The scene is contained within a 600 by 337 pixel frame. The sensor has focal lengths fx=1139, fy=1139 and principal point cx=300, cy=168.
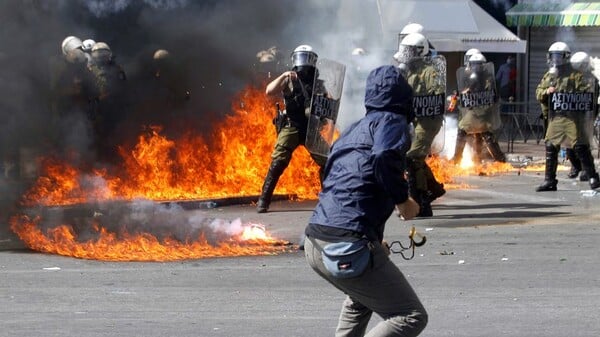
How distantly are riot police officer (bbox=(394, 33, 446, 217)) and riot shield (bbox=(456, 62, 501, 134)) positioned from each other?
483cm

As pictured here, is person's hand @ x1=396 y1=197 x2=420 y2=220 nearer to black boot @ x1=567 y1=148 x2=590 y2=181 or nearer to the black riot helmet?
the black riot helmet

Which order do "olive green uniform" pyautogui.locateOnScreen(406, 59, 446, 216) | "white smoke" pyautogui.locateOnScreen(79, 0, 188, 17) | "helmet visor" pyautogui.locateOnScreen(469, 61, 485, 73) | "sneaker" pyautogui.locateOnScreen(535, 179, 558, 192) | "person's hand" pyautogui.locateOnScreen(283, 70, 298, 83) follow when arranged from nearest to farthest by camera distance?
"person's hand" pyautogui.locateOnScreen(283, 70, 298, 83)
"olive green uniform" pyautogui.locateOnScreen(406, 59, 446, 216)
"white smoke" pyautogui.locateOnScreen(79, 0, 188, 17)
"sneaker" pyautogui.locateOnScreen(535, 179, 558, 192)
"helmet visor" pyautogui.locateOnScreen(469, 61, 485, 73)

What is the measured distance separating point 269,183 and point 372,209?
6.75 m

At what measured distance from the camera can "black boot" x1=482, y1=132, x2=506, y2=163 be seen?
1631 centimetres

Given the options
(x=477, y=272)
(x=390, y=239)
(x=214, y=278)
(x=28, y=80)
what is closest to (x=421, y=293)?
(x=477, y=272)

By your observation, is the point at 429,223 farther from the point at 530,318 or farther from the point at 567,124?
the point at 530,318

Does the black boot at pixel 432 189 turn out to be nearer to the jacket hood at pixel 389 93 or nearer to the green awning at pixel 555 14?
the jacket hood at pixel 389 93

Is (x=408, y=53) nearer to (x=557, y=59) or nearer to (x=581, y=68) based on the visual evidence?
(x=557, y=59)

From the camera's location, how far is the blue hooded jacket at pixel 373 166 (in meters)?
4.68

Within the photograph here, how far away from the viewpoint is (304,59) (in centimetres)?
1050

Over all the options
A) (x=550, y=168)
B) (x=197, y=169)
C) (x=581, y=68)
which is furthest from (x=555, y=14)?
(x=197, y=169)

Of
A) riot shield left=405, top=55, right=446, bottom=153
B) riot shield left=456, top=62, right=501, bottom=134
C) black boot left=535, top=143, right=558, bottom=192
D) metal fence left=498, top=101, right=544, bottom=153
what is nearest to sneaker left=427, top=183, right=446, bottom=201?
riot shield left=405, top=55, right=446, bottom=153

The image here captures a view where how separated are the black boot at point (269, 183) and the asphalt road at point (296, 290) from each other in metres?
0.81

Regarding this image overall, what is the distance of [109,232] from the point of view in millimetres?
9477
